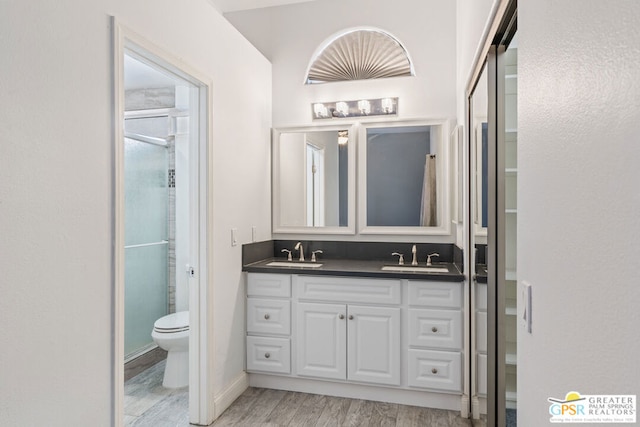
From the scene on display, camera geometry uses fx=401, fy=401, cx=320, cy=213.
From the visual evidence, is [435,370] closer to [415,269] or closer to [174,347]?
[415,269]

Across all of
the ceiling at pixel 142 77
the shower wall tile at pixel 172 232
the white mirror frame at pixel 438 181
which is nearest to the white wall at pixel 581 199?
the white mirror frame at pixel 438 181

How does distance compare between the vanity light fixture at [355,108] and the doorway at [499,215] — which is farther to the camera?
the vanity light fixture at [355,108]

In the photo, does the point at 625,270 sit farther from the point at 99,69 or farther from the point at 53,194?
the point at 99,69

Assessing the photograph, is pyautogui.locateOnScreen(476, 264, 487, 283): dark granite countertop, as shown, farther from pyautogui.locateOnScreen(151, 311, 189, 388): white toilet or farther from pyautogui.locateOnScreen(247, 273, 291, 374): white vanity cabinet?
pyautogui.locateOnScreen(151, 311, 189, 388): white toilet

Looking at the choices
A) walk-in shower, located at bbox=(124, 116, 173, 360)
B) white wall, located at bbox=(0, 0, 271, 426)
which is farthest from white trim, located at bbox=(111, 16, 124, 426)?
walk-in shower, located at bbox=(124, 116, 173, 360)

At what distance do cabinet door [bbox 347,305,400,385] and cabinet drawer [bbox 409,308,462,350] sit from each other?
0.11 metres

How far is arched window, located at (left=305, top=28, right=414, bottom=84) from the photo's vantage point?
10.4 ft

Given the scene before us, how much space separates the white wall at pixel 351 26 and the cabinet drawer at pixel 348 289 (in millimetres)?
1337

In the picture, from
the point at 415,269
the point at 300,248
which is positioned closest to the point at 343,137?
the point at 300,248

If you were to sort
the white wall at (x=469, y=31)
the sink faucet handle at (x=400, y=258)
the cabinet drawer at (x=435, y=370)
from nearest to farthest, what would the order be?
the white wall at (x=469, y=31)
the cabinet drawer at (x=435, y=370)
the sink faucet handle at (x=400, y=258)

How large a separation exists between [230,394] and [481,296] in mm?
1709

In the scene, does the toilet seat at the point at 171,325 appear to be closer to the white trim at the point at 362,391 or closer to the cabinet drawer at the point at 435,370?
the white trim at the point at 362,391

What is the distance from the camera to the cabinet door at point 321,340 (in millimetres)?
2727

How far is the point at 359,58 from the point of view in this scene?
10.6 feet
